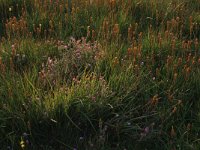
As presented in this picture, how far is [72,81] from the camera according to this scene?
3.73 m

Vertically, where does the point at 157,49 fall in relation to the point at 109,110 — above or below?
above

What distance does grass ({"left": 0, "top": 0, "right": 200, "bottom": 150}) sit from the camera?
3.51m

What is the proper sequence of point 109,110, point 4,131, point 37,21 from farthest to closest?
point 37,21 < point 109,110 < point 4,131

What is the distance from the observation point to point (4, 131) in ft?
11.3

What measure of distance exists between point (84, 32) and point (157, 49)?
1.01 m

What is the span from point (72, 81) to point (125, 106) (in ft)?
1.77

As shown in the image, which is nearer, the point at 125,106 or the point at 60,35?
the point at 125,106

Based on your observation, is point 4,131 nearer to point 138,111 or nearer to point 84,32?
point 138,111

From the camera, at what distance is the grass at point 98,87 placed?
11.5 ft

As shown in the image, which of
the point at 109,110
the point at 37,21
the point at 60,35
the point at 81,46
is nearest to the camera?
the point at 109,110

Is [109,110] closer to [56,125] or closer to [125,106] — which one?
[125,106]

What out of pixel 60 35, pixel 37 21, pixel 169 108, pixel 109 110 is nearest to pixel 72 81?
pixel 109 110

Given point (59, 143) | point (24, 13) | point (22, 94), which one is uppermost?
point (24, 13)

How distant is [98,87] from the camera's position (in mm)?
3707
